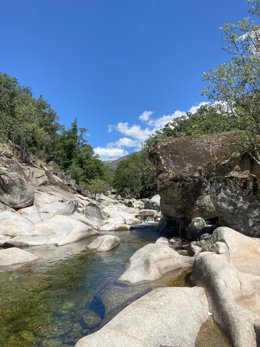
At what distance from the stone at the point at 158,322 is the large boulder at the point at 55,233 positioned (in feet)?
54.6

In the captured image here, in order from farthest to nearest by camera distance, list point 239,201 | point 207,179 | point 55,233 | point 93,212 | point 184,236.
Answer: point 93,212, point 184,236, point 55,233, point 207,179, point 239,201

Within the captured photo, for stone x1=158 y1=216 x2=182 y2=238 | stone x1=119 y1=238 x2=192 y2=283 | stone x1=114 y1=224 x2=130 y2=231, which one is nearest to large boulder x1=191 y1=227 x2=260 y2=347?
stone x1=119 y1=238 x2=192 y2=283

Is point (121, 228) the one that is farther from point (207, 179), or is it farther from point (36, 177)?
point (36, 177)

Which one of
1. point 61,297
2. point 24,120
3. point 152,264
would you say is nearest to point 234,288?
point 152,264

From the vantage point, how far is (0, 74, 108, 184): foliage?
53.1 metres

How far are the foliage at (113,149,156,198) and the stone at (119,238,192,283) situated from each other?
6458 cm

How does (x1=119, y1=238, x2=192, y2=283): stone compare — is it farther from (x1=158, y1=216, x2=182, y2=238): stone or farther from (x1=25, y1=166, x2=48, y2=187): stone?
(x1=25, y1=166, x2=48, y2=187): stone

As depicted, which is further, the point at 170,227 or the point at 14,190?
the point at 14,190

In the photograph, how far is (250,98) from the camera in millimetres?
16719

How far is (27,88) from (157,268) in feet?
237

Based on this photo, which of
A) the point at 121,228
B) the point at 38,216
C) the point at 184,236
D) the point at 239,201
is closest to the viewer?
the point at 239,201

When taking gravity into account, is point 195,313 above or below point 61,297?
above

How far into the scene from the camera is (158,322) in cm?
823

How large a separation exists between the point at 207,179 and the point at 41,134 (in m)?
39.4
